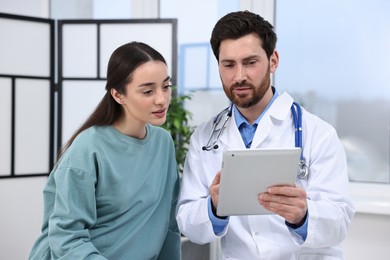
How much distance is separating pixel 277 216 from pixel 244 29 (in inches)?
22.8

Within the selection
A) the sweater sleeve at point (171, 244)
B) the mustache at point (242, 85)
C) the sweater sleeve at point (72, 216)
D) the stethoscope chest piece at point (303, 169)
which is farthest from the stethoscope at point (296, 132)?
the sweater sleeve at point (72, 216)

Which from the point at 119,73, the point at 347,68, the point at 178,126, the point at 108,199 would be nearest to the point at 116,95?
the point at 119,73

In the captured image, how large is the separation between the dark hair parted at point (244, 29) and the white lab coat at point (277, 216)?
189mm

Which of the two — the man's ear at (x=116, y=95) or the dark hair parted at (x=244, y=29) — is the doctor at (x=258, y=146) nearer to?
the dark hair parted at (x=244, y=29)

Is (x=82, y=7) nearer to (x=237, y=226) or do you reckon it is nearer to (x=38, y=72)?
(x=38, y=72)

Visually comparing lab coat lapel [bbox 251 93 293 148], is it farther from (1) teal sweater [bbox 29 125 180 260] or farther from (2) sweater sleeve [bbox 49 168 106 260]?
(2) sweater sleeve [bbox 49 168 106 260]

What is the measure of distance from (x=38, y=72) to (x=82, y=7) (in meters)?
0.60

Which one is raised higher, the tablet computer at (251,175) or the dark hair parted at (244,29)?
the dark hair parted at (244,29)

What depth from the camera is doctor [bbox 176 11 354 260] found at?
52.3 inches

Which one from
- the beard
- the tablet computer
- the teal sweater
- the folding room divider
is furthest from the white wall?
the tablet computer

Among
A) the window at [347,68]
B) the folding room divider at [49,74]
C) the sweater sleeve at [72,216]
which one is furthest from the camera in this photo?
the folding room divider at [49,74]

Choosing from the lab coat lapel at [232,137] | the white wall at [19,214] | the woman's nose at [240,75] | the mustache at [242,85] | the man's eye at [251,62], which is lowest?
the white wall at [19,214]

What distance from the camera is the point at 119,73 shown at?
4.45ft

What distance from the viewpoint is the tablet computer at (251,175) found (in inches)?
44.0
